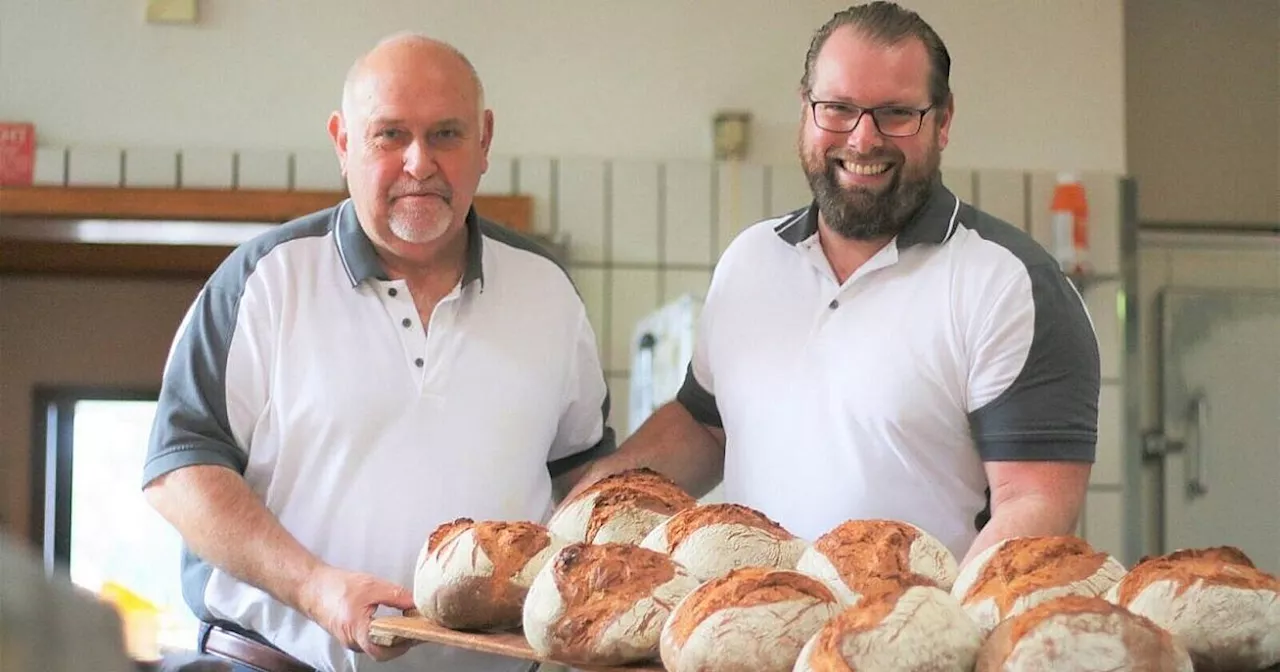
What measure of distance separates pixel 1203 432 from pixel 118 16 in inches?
99.9

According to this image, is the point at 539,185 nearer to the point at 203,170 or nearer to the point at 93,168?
the point at 203,170

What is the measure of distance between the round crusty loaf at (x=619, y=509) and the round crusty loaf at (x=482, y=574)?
4 cm

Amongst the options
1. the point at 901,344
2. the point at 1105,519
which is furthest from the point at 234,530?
the point at 1105,519

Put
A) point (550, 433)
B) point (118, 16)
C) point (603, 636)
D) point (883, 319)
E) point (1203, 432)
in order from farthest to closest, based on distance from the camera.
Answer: point (1203, 432) < point (118, 16) < point (550, 433) < point (883, 319) < point (603, 636)

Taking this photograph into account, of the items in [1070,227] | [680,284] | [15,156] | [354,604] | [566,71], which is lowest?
[354,604]

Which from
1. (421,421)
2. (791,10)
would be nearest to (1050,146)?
(791,10)

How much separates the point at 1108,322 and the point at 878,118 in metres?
1.58

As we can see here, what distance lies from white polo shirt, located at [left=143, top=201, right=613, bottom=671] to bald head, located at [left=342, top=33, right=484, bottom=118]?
153mm

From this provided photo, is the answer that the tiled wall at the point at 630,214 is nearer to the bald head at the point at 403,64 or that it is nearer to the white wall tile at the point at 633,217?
the white wall tile at the point at 633,217

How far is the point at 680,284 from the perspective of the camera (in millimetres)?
2854

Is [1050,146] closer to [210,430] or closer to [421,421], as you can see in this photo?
[421,421]

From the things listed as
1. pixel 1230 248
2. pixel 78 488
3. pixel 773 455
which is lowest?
pixel 78 488

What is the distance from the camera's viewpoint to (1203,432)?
333 cm

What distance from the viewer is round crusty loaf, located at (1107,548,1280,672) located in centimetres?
92
